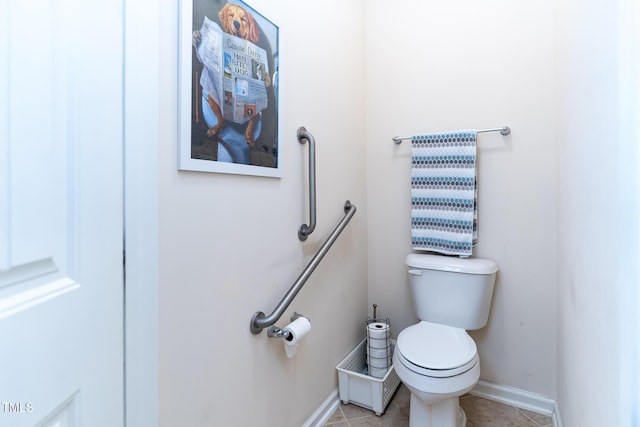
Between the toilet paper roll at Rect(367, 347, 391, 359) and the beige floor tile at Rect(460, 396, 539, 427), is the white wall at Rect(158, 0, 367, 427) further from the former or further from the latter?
the beige floor tile at Rect(460, 396, 539, 427)

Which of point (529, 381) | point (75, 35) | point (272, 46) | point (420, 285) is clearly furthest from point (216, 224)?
point (529, 381)

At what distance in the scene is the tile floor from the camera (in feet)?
A: 5.08

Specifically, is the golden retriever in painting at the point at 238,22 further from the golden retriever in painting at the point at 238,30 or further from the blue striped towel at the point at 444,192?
the blue striped towel at the point at 444,192

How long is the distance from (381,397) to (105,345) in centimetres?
134

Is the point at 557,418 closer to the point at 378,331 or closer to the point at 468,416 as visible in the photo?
the point at 468,416

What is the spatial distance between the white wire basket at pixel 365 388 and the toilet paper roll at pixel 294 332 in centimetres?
59

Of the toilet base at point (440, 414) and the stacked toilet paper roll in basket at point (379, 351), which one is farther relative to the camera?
the stacked toilet paper roll in basket at point (379, 351)

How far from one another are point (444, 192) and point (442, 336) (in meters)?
0.73

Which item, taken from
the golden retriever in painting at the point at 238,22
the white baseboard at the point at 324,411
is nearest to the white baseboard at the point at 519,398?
the white baseboard at the point at 324,411

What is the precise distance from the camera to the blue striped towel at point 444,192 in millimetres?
1677

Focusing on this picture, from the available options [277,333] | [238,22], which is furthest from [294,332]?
[238,22]

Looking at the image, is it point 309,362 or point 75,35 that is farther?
Answer: point 309,362

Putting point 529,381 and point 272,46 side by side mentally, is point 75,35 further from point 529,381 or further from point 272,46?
point 529,381

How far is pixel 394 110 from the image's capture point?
1947mm
